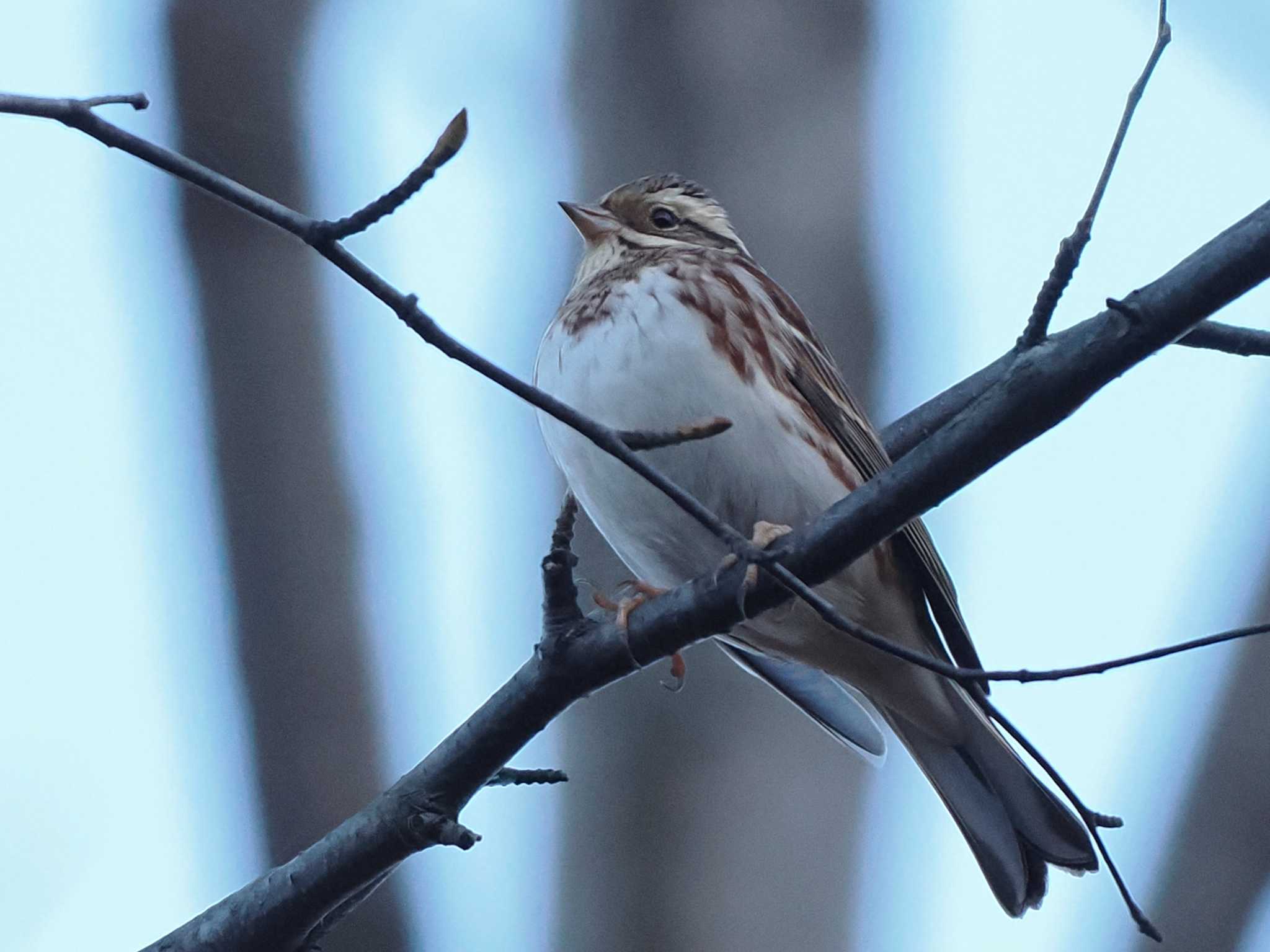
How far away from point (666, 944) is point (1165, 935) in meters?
1.52

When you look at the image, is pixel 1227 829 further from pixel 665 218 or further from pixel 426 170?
pixel 426 170

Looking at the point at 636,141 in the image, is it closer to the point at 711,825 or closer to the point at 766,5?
the point at 766,5

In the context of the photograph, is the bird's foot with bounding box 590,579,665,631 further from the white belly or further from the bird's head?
the bird's head

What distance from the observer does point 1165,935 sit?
476 centimetres

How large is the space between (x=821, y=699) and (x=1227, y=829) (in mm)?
1215

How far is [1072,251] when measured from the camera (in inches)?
107

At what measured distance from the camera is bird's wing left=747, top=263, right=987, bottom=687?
14.2 feet

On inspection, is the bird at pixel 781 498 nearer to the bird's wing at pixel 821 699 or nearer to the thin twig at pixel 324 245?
the bird's wing at pixel 821 699

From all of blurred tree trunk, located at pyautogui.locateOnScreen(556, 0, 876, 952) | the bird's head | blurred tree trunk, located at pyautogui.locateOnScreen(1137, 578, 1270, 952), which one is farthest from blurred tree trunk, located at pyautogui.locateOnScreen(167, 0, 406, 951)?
blurred tree trunk, located at pyautogui.locateOnScreen(1137, 578, 1270, 952)

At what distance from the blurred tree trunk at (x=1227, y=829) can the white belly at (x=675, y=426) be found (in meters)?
1.40

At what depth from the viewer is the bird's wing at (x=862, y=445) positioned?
432 cm

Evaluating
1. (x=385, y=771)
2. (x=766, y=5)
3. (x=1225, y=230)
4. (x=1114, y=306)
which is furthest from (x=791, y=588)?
(x=766, y=5)

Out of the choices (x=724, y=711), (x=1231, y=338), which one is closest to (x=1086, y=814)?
(x=1231, y=338)

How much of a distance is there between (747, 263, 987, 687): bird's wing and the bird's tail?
19 centimetres
